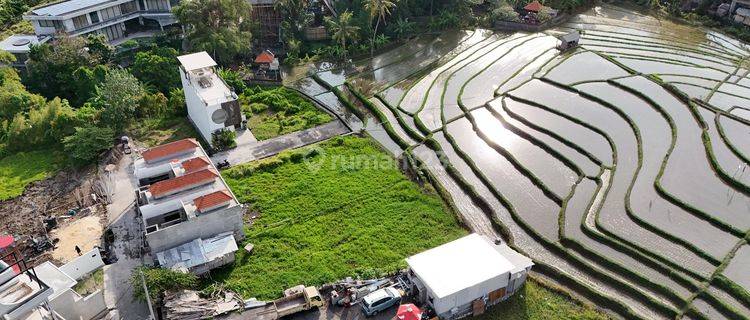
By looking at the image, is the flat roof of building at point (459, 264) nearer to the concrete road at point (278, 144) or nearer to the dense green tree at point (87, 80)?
the concrete road at point (278, 144)

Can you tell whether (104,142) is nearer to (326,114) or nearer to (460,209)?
(326,114)

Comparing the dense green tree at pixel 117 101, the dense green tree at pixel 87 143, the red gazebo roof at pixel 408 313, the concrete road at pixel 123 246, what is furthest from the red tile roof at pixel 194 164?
the red gazebo roof at pixel 408 313

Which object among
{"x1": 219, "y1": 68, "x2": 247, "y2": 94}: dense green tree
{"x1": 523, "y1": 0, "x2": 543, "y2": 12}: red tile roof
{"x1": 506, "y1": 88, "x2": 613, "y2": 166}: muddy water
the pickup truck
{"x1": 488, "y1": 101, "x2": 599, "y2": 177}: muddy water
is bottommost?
the pickup truck

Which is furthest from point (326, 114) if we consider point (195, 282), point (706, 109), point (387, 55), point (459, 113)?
point (706, 109)

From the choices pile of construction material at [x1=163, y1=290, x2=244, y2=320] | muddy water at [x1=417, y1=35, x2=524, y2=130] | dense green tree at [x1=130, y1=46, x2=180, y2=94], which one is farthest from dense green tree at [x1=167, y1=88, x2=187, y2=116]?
pile of construction material at [x1=163, y1=290, x2=244, y2=320]

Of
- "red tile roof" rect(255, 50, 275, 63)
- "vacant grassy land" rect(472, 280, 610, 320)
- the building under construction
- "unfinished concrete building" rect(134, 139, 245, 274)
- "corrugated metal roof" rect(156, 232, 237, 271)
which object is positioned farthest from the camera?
the building under construction

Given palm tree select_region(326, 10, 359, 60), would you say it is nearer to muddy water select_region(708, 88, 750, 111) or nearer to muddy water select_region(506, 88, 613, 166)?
muddy water select_region(506, 88, 613, 166)

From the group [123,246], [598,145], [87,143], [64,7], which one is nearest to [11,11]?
[64,7]

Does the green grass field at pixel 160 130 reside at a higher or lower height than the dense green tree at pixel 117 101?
lower
